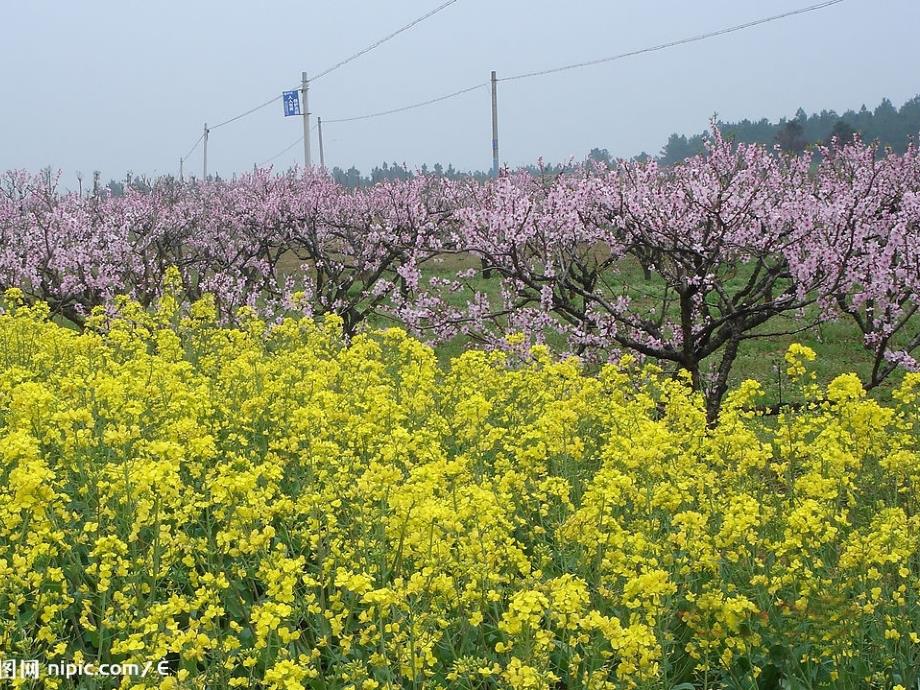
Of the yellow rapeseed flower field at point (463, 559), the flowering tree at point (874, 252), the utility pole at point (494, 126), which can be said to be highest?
the utility pole at point (494, 126)

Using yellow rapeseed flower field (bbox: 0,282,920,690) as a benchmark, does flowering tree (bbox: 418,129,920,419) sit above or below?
above

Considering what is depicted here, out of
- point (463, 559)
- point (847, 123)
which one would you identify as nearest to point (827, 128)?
point (847, 123)

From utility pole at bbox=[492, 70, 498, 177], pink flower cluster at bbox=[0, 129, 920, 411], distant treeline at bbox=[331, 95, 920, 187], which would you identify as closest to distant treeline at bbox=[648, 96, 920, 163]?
distant treeline at bbox=[331, 95, 920, 187]

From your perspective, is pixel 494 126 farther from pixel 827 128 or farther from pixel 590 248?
pixel 827 128

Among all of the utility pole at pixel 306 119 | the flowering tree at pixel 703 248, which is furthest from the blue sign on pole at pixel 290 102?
the flowering tree at pixel 703 248

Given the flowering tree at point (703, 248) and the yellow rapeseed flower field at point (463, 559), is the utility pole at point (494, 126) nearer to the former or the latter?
the flowering tree at point (703, 248)

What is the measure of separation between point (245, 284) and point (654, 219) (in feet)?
32.6

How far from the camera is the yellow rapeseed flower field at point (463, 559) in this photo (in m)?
3.17

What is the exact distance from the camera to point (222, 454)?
19.7 feet

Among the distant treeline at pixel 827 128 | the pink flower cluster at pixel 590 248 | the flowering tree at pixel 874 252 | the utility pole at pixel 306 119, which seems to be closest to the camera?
the flowering tree at pixel 874 252

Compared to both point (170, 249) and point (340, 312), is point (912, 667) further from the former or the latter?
point (170, 249)

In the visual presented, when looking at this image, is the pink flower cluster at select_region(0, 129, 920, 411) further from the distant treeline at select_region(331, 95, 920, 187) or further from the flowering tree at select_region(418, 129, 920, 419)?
the distant treeline at select_region(331, 95, 920, 187)

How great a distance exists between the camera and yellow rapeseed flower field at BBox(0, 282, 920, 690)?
317cm

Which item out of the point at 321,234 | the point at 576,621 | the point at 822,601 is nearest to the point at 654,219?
the point at 822,601
